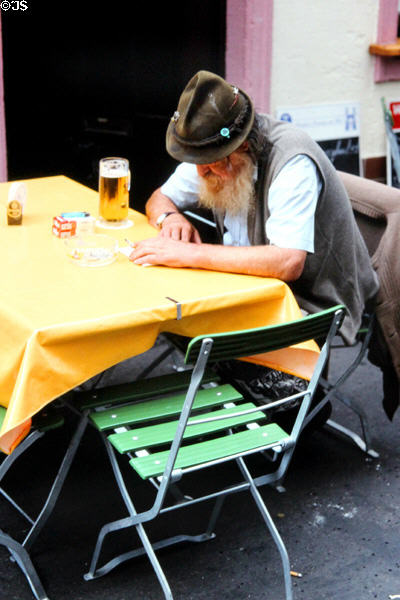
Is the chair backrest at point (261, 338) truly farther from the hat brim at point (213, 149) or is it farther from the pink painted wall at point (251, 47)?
the pink painted wall at point (251, 47)

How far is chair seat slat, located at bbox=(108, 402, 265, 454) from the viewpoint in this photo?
9.28 feet

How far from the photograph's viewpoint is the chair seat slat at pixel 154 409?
2.95 m

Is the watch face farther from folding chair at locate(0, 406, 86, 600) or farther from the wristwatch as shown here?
folding chair at locate(0, 406, 86, 600)

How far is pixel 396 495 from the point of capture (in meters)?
3.75

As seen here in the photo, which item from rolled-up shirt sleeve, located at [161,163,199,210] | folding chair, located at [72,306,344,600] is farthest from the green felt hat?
folding chair, located at [72,306,344,600]

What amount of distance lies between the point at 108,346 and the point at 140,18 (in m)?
4.38

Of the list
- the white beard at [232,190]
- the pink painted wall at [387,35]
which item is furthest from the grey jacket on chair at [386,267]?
the pink painted wall at [387,35]

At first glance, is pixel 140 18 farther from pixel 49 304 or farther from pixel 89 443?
pixel 49 304

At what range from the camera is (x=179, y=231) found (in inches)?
140

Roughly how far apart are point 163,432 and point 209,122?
1154 mm

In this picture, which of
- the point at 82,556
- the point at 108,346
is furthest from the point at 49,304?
the point at 82,556

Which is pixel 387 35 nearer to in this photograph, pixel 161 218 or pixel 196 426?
pixel 161 218

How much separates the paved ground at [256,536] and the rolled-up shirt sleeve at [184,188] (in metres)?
1.17

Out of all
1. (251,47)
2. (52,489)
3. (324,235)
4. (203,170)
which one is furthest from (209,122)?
(251,47)
